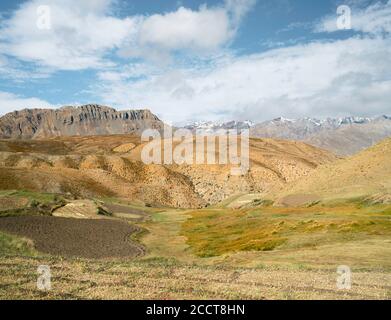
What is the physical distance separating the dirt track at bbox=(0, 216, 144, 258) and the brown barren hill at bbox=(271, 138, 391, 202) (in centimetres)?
4896

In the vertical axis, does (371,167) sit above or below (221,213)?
above

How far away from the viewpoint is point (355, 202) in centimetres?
9250

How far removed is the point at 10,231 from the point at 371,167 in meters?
84.4

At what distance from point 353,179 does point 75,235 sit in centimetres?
7092

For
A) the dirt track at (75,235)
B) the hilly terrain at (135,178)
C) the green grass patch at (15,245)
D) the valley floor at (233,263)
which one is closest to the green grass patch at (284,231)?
the valley floor at (233,263)

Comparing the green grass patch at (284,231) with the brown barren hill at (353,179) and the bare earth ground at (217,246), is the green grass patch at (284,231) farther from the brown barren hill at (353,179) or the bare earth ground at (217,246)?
the brown barren hill at (353,179)

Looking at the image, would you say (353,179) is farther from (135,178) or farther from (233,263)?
(135,178)

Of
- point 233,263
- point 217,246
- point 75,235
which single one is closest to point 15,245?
point 75,235

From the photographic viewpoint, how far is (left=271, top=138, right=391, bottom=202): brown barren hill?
9681 cm

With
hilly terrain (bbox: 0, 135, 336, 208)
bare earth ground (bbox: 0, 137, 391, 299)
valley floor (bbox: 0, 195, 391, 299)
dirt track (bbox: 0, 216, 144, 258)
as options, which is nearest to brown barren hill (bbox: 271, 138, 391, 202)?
bare earth ground (bbox: 0, 137, 391, 299)

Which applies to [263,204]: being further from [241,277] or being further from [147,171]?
[241,277]

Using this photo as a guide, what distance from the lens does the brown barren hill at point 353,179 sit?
318 feet

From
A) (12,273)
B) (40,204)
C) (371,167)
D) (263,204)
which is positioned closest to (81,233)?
(40,204)
